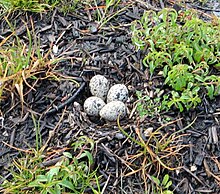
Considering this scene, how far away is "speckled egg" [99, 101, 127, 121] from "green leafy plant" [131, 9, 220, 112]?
0.23 metres

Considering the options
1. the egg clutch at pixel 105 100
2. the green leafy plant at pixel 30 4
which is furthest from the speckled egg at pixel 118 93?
the green leafy plant at pixel 30 4

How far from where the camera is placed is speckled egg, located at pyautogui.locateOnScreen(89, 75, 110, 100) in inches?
99.8

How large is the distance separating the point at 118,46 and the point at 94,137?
67cm

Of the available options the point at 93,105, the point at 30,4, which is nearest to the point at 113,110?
the point at 93,105

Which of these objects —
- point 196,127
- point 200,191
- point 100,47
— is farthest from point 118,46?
point 200,191

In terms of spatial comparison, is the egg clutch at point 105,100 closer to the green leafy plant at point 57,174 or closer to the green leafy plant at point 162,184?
the green leafy plant at point 57,174

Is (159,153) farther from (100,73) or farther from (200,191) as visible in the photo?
(100,73)

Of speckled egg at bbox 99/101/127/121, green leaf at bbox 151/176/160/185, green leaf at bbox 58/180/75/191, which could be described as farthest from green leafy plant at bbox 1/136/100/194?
green leaf at bbox 151/176/160/185

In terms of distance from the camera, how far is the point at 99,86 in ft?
8.32

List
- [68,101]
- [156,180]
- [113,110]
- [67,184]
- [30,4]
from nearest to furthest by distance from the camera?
1. [67,184]
2. [156,180]
3. [113,110]
4. [68,101]
5. [30,4]

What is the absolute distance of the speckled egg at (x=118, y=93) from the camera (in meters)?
2.50

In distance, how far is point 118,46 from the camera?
2.77 metres

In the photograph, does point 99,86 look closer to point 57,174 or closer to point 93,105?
point 93,105

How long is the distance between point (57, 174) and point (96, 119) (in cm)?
47
